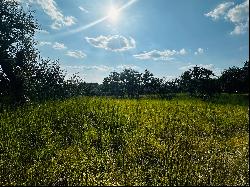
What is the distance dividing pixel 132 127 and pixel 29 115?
513 cm

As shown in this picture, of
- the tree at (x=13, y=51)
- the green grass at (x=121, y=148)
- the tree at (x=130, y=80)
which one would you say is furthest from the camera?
the tree at (x=130, y=80)

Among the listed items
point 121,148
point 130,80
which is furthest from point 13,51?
point 130,80

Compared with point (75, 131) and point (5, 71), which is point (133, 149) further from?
point (5, 71)

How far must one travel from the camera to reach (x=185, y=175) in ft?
24.1

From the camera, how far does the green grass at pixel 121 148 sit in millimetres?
7508

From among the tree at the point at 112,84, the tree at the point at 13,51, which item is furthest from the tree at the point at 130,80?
the tree at the point at 13,51

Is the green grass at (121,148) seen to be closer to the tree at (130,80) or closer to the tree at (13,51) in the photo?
the tree at (13,51)

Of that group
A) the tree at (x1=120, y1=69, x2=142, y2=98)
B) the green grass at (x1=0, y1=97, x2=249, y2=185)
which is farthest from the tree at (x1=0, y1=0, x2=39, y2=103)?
the tree at (x1=120, y1=69, x2=142, y2=98)

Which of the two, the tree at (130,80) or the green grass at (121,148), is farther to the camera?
the tree at (130,80)

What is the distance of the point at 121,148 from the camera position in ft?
33.1

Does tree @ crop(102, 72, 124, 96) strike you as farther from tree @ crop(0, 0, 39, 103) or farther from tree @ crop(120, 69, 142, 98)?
tree @ crop(0, 0, 39, 103)

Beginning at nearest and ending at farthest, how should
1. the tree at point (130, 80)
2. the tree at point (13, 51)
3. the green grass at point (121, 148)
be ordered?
the green grass at point (121, 148), the tree at point (13, 51), the tree at point (130, 80)

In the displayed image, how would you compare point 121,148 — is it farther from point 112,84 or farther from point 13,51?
point 112,84

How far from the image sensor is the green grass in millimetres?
7508
